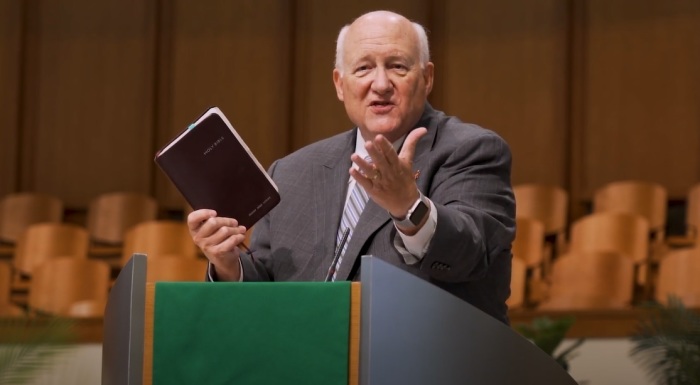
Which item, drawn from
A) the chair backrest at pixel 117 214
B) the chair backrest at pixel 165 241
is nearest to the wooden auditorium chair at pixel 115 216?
the chair backrest at pixel 117 214

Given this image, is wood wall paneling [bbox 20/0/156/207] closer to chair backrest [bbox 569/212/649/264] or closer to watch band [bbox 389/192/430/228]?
chair backrest [bbox 569/212/649/264]

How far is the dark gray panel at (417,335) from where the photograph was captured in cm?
179

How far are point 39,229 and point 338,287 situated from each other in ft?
16.1

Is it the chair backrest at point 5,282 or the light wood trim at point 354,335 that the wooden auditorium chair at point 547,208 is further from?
the light wood trim at point 354,335

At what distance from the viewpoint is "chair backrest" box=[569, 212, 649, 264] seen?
5938 millimetres

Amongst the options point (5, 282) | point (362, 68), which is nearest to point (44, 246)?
point (5, 282)

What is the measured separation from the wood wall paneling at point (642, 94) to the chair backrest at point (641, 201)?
0.51 m

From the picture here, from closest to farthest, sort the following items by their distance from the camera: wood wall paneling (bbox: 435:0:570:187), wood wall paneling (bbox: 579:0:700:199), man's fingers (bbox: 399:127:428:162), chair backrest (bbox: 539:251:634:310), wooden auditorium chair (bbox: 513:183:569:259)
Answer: man's fingers (bbox: 399:127:428:162)
chair backrest (bbox: 539:251:634:310)
wooden auditorium chair (bbox: 513:183:569:259)
wood wall paneling (bbox: 579:0:700:199)
wood wall paneling (bbox: 435:0:570:187)

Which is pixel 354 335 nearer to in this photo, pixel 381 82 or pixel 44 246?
pixel 381 82

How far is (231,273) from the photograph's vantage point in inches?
93.0

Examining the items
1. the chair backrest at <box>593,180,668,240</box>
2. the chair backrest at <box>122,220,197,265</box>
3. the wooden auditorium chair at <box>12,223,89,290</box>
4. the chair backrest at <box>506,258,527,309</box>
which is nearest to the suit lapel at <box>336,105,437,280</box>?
the chair backrest at <box>506,258,527,309</box>

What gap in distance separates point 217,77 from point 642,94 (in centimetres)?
277

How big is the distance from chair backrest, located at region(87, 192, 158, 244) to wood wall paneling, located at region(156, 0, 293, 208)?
521 mm

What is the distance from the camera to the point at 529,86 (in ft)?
24.6
